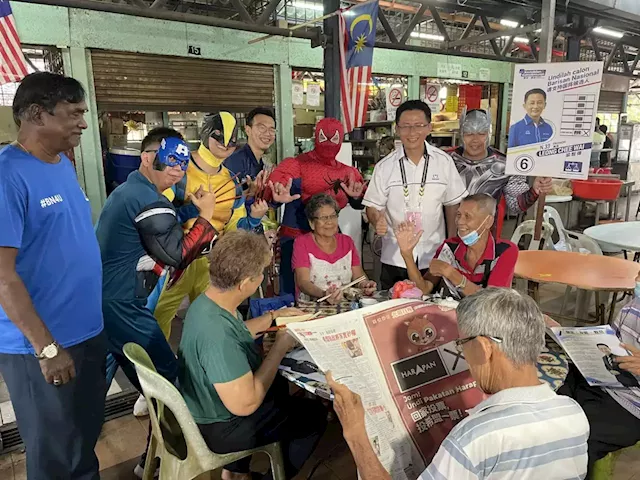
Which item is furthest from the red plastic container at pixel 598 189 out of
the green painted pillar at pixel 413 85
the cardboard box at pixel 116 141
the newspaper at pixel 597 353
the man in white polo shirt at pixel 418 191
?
the cardboard box at pixel 116 141

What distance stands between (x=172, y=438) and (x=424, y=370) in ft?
3.37

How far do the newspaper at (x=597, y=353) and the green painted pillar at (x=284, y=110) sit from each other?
5.31 m

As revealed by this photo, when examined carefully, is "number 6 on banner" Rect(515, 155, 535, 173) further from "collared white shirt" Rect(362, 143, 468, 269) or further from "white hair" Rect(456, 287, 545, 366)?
"white hair" Rect(456, 287, 545, 366)

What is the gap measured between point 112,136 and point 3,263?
5139mm

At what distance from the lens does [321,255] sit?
2844 millimetres

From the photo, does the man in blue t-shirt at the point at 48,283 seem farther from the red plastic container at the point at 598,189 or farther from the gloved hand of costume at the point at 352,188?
the red plastic container at the point at 598,189

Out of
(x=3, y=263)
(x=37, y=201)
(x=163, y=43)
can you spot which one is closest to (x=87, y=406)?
(x=3, y=263)

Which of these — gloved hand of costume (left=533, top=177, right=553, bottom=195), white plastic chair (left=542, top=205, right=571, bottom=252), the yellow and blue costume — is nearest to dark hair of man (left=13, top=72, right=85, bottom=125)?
the yellow and blue costume

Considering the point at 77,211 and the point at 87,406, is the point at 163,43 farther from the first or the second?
the point at 87,406

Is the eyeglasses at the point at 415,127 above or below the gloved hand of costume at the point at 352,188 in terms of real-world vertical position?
above

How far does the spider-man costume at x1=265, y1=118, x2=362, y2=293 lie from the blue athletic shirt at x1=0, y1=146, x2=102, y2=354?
149cm

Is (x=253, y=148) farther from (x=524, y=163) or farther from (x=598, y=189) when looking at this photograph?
(x=598, y=189)

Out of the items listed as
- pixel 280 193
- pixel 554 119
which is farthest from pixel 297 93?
pixel 554 119

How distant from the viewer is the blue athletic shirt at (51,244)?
1564 mm
